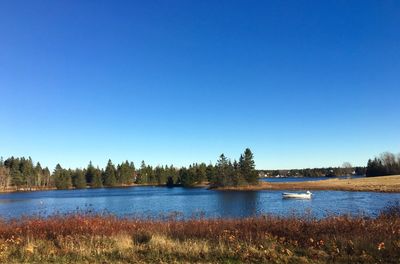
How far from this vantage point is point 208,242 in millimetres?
12203

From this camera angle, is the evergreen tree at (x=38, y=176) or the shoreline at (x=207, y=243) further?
the evergreen tree at (x=38, y=176)

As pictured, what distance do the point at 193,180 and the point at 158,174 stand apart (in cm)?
4083

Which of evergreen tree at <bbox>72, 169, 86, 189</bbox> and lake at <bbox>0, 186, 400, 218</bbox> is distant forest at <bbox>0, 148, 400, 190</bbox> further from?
lake at <bbox>0, 186, 400, 218</bbox>

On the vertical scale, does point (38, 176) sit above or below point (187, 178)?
above

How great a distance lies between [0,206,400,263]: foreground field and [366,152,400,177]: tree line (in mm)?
154237

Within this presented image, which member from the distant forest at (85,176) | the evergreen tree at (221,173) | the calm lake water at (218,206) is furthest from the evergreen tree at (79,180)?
the calm lake water at (218,206)

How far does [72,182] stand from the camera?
18312cm

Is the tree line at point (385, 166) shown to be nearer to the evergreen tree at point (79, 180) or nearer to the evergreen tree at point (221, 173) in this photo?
the evergreen tree at point (221, 173)

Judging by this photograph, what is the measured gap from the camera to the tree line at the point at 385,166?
151 meters

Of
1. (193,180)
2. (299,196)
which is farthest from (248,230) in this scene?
(193,180)

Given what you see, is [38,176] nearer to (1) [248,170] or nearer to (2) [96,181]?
(2) [96,181]

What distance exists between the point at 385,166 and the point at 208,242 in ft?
540

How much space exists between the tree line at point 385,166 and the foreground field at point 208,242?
154m

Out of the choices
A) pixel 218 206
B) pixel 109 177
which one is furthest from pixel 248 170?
pixel 109 177
